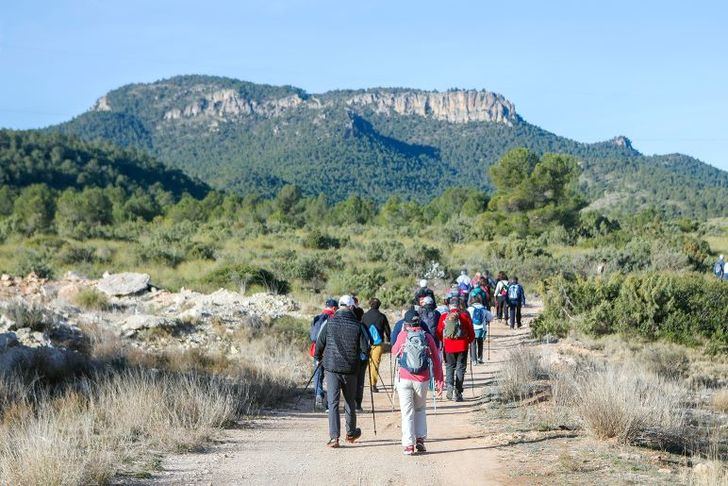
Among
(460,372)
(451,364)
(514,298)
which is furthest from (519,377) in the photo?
(514,298)

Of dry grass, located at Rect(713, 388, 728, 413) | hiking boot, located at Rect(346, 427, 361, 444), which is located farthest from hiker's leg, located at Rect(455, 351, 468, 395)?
dry grass, located at Rect(713, 388, 728, 413)

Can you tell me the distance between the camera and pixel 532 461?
7332 mm

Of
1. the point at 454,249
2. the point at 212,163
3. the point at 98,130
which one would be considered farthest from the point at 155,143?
the point at 454,249

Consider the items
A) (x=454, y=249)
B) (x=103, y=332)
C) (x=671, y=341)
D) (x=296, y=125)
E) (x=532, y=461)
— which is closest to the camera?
(x=532, y=461)

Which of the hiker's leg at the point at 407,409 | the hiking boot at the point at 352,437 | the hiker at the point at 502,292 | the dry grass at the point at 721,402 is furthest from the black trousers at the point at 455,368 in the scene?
the hiker at the point at 502,292

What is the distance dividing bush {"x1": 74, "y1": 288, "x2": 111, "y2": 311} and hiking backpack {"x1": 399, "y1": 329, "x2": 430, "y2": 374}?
13918mm

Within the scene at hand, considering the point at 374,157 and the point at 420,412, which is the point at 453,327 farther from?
the point at 374,157

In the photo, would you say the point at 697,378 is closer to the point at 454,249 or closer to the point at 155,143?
the point at 454,249

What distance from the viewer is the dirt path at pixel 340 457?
263 inches

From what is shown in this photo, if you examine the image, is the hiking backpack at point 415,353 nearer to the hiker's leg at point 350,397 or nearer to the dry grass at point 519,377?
the hiker's leg at point 350,397

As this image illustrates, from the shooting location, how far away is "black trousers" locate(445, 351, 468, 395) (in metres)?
10.9

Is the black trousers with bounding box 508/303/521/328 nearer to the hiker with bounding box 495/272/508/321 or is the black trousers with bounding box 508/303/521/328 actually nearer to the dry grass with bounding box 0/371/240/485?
the hiker with bounding box 495/272/508/321

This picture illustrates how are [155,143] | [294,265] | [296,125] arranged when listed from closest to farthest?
1. [294,265]
2. [296,125]
3. [155,143]

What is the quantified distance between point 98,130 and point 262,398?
193m
